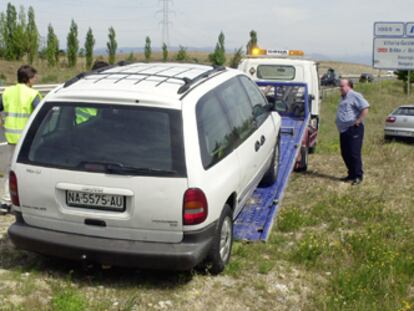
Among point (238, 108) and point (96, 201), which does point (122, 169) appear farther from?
point (238, 108)

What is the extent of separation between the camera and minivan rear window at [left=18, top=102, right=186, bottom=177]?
419cm

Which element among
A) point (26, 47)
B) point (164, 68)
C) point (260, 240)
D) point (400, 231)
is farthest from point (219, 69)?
point (26, 47)

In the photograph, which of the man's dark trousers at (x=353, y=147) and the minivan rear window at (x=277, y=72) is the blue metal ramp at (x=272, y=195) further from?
the minivan rear window at (x=277, y=72)

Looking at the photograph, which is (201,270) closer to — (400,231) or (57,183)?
(57,183)

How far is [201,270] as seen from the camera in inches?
190

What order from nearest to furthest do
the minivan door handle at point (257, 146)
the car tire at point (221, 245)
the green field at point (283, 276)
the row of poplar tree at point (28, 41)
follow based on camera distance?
the green field at point (283, 276), the car tire at point (221, 245), the minivan door handle at point (257, 146), the row of poplar tree at point (28, 41)

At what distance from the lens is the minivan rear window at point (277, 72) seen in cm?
1287

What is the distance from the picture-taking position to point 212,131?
4.66 metres

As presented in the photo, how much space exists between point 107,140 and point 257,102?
269 centimetres

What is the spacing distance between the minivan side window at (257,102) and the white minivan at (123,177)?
1.69 m

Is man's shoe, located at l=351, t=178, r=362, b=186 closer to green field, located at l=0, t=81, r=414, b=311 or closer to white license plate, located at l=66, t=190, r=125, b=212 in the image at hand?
green field, located at l=0, t=81, r=414, b=311

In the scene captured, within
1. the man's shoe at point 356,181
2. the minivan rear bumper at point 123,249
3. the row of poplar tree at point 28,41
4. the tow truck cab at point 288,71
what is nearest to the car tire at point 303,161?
the man's shoe at point 356,181

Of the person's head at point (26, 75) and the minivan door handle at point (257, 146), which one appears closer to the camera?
the minivan door handle at point (257, 146)

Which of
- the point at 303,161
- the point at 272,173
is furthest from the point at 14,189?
the point at 303,161
